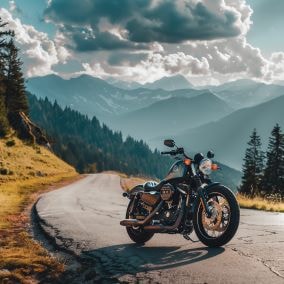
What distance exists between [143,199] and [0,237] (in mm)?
3893

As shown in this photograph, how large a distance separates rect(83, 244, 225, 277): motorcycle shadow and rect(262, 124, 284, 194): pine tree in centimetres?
5004

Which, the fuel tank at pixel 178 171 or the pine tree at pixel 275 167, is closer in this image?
the fuel tank at pixel 178 171

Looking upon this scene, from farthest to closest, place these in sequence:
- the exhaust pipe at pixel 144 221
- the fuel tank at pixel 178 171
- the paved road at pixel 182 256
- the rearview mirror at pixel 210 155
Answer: the exhaust pipe at pixel 144 221 → the fuel tank at pixel 178 171 → the rearview mirror at pixel 210 155 → the paved road at pixel 182 256

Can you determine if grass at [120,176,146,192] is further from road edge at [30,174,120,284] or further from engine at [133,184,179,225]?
engine at [133,184,179,225]

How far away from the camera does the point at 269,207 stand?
1856cm

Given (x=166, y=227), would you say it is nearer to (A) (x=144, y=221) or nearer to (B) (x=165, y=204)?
(B) (x=165, y=204)

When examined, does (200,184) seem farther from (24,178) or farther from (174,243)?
(24,178)

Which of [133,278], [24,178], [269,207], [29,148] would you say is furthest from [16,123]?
[133,278]

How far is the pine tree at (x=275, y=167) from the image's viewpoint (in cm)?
5725

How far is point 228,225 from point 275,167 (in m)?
52.5

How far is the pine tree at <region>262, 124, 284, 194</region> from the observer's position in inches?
2254

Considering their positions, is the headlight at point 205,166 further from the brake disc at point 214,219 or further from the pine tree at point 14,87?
the pine tree at point 14,87

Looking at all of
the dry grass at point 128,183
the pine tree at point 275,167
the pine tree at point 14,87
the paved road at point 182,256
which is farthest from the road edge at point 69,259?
the pine tree at point 14,87

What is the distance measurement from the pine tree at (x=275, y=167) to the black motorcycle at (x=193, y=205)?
49689 millimetres
